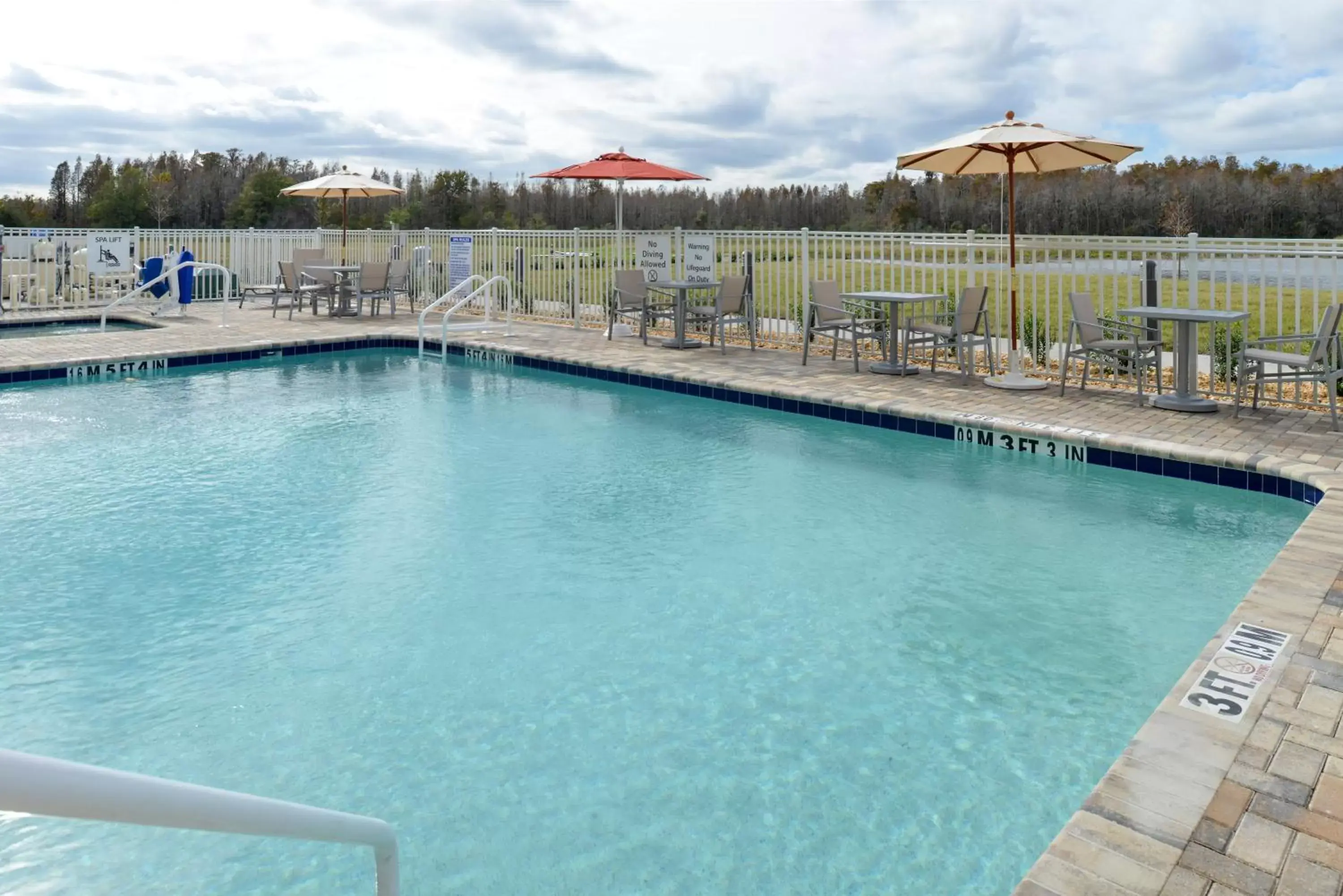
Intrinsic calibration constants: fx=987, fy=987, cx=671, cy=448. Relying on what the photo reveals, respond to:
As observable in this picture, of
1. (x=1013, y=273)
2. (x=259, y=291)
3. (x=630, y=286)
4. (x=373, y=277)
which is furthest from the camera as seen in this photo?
(x=259, y=291)

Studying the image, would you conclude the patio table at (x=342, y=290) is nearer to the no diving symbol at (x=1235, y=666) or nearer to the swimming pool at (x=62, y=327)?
the swimming pool at (x=62, y=327)

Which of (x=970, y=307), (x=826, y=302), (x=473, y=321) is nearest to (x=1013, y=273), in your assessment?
(x=970, y=307)

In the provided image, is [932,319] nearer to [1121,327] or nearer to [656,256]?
[1121,327]

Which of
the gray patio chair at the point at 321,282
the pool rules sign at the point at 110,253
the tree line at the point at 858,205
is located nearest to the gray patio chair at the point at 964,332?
the gray patio chair at the point at 321,282

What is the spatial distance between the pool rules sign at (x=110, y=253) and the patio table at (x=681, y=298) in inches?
369

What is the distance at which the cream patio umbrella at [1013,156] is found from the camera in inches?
336

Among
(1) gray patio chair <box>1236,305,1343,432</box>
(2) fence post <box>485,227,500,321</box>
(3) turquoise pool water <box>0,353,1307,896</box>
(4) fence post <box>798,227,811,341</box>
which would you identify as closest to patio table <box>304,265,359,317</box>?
(2) fence post <box>485,227,500,321</box>

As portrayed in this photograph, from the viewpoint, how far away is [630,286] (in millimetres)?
12195

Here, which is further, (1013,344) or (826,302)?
(826,302)

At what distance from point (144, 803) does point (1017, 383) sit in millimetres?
→ 8615

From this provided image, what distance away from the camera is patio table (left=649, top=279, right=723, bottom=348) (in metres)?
11.1

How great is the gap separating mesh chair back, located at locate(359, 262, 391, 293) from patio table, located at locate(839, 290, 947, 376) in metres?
7.77

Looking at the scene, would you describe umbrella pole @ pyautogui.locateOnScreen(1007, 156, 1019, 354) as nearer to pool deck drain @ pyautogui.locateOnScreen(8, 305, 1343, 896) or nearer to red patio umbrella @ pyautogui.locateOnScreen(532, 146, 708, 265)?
pool deck drain @ pyautogui.locateOnScreen(8, 305, 1343, 896)

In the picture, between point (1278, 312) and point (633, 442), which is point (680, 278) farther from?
point (1278, 312)
